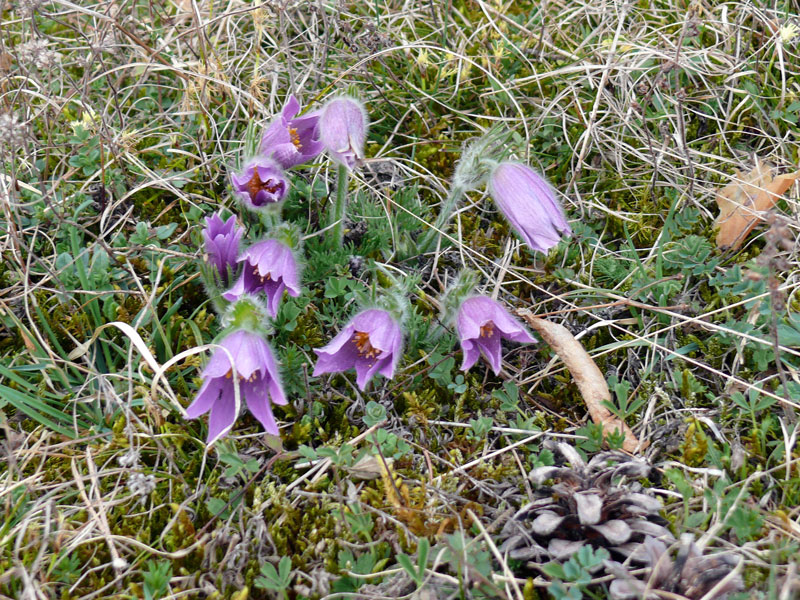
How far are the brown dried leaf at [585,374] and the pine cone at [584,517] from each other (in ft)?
0.71

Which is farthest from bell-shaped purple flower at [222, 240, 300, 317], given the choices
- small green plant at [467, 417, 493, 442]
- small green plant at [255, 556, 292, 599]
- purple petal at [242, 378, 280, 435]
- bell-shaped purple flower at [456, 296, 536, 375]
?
small green plant at [255, 556, 292, 599]

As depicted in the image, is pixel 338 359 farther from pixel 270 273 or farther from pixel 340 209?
pixel 340 209

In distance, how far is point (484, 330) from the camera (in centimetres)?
221

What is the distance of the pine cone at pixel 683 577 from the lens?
1.59 meters

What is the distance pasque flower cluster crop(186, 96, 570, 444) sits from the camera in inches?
80.4

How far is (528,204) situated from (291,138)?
2.70 ft

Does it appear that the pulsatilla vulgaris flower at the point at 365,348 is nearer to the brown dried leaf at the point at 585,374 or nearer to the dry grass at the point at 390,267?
the dry grass at the point at 390,267

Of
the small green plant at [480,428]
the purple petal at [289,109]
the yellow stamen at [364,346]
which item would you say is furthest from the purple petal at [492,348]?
the purple petal at [289,109]

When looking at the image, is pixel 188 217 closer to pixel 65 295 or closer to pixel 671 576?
pixel 65 295

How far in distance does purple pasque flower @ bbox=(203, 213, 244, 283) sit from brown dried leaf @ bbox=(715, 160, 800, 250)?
174cm

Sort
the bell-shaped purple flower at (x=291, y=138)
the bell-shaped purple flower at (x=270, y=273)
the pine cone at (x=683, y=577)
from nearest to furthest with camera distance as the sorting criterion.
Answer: the pine cone at (x=683, y=577), the bell-shaped purple flower at (x=270, y=273), the bell-shaped purple flower at (x=291, y=138)

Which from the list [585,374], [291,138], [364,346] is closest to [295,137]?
[291,138]

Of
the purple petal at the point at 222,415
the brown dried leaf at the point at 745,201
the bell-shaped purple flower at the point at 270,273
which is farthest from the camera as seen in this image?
the brown dried leaf at the point at 745,201

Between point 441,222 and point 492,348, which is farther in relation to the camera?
point 441,222
